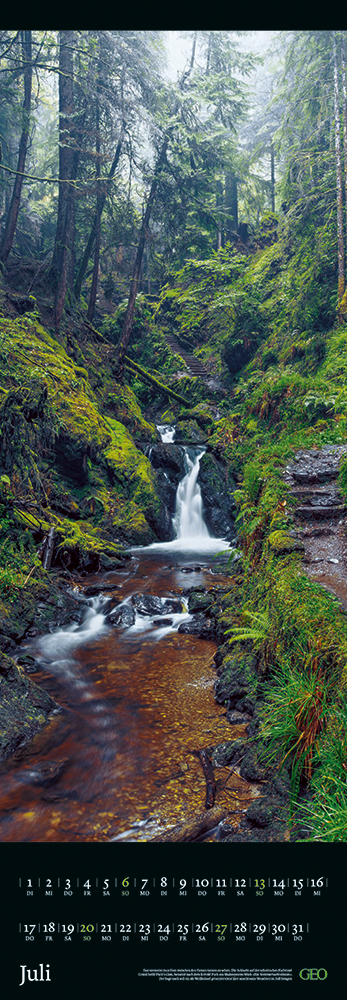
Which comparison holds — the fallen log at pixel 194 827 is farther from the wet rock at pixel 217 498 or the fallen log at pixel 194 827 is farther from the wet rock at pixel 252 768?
the wet rock at pixel 217 498

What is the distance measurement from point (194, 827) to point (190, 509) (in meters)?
11.0

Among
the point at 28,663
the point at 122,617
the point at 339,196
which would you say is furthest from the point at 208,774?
the point at 339,196

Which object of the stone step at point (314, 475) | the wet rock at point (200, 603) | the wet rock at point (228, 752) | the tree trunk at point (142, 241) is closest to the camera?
the wet rock at point (228, 752)

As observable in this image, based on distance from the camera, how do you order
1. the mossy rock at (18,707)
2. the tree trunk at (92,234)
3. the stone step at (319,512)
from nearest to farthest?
the mossy rock at (18,707) < the stone step at (319,512) < the tree trunk at (92,234)

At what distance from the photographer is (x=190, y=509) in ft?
44.2

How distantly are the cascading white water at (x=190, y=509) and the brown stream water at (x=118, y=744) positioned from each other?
6.63 m

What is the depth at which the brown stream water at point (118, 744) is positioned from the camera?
288 centimetres

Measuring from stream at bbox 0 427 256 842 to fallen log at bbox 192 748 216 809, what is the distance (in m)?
0.04

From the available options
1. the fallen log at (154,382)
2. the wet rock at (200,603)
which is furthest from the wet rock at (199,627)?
the fallen log at (154,382)

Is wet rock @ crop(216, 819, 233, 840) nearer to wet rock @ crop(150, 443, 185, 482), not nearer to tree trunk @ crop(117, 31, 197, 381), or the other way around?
wet rock @ crop(150, 443, 185, 482)

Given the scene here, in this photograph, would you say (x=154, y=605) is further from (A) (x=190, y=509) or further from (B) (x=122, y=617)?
(A) (x=190, y=509)

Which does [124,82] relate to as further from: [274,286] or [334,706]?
[334,706]

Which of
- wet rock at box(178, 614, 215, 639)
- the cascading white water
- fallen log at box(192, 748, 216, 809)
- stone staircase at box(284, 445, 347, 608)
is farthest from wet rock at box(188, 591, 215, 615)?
the cascading white water

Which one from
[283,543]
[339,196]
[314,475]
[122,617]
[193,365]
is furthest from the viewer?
[193,365]
